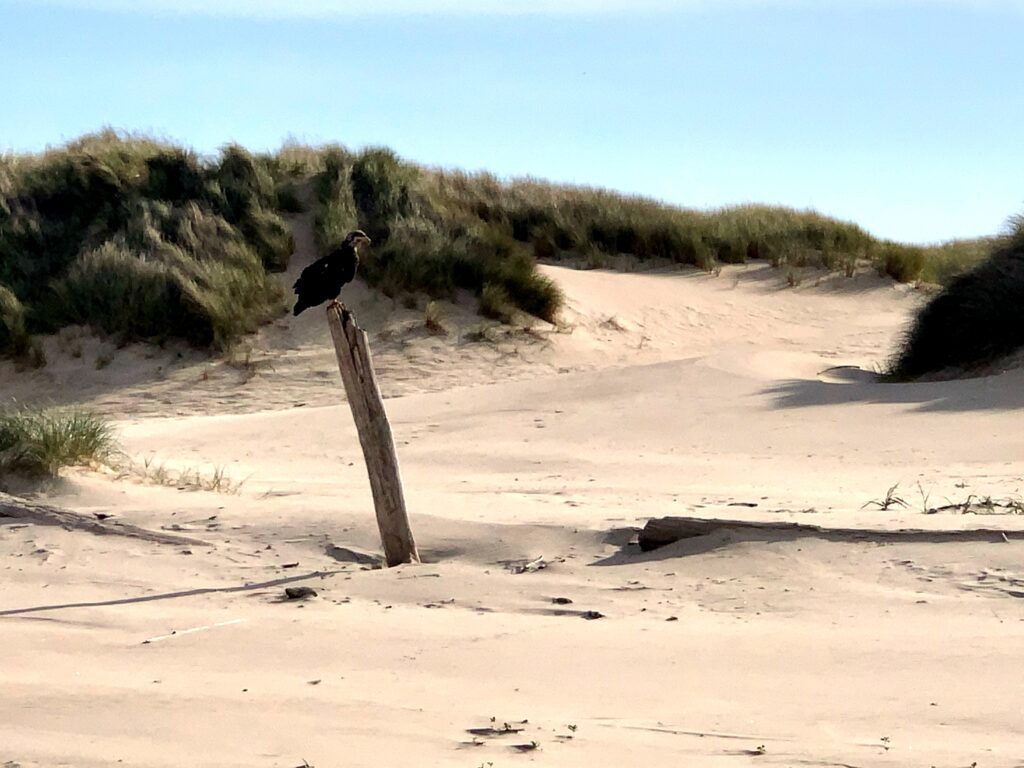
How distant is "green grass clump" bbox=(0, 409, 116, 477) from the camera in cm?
791

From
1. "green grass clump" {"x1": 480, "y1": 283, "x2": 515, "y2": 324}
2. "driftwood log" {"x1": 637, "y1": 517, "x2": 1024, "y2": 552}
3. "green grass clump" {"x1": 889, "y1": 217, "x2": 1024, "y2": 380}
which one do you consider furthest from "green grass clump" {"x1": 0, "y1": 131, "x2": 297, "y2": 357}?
"driftwood log" {"x1": 637, "y1": 517, "x2": 1024, "y2": 552}

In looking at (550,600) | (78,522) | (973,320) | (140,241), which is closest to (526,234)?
(140,241)

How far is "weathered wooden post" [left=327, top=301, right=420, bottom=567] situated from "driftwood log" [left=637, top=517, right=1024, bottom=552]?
118 cm

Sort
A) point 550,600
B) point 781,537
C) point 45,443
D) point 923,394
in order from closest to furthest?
1. point 550,600
2. point 781,537
3. point 45,443
4. point 923,394

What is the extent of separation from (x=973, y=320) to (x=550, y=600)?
875 cm

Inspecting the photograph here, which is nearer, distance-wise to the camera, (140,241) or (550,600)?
(550,600)

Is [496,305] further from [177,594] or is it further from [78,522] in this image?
[177,594]

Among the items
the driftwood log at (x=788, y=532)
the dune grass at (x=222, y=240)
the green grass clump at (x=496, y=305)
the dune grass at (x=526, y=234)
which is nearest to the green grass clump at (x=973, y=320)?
the dune grass at (x=222, y=240)

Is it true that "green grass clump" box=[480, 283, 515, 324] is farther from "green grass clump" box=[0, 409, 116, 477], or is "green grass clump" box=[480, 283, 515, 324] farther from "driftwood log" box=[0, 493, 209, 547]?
"driftwood log" box=[0, 493, 209, 547]

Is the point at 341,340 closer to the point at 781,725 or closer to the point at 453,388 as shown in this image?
the point at 781,725

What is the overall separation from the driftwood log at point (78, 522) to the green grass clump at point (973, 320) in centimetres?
876

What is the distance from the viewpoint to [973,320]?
529 inches

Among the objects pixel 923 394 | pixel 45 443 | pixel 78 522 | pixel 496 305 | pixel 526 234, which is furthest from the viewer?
pixel 526 234

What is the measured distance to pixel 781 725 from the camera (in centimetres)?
412
